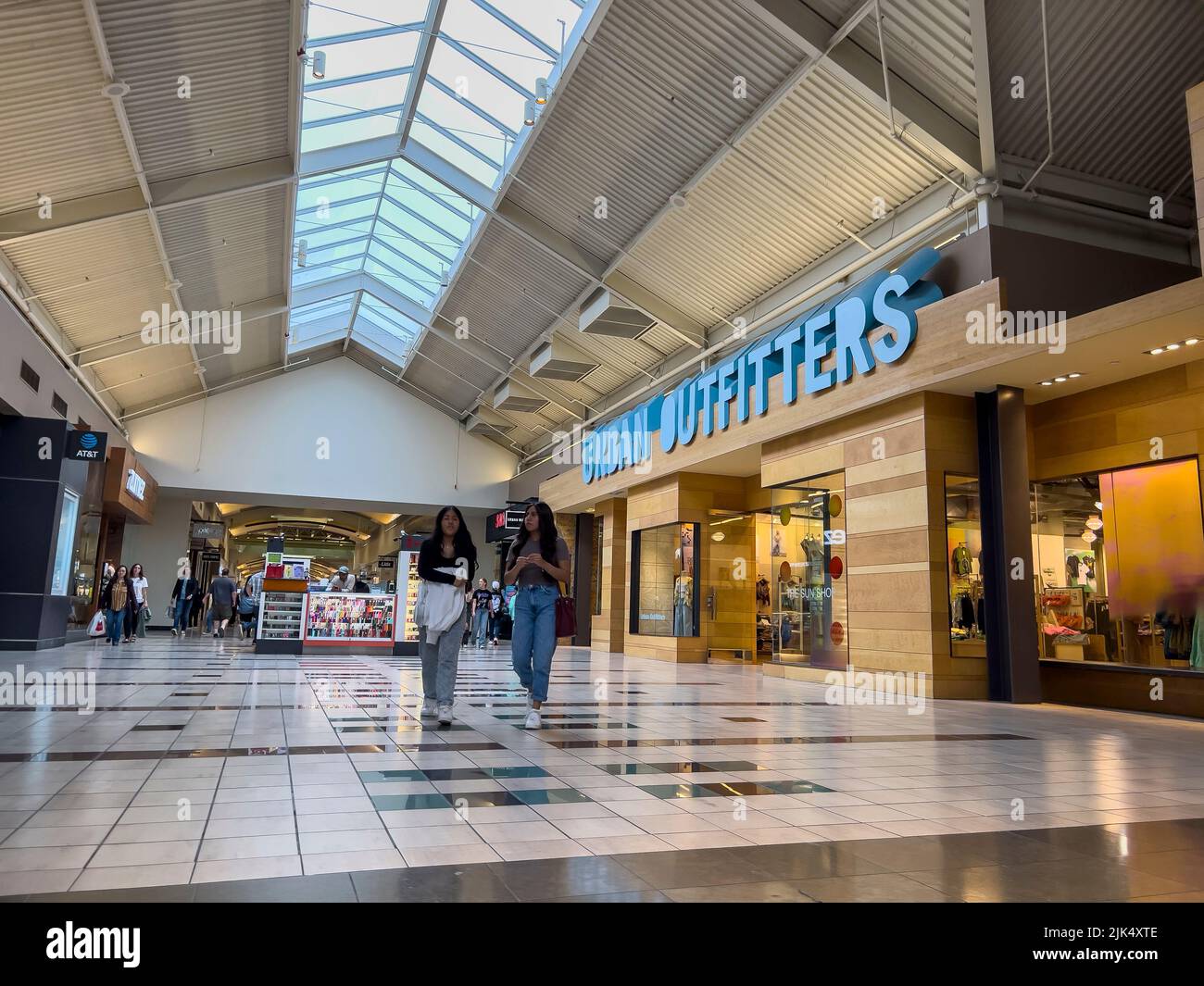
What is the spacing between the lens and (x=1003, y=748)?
17.2ft

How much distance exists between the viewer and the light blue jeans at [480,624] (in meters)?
18.2

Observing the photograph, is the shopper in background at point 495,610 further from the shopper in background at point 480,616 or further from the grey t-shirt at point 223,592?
the grey t-shirt at point 223,592

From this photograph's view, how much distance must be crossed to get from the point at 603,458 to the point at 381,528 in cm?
1884

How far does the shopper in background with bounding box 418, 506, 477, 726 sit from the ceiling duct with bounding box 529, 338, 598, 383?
1293 cm

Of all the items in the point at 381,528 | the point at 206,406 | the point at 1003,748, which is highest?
the point at 206,406

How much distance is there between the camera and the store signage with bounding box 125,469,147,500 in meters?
17.7

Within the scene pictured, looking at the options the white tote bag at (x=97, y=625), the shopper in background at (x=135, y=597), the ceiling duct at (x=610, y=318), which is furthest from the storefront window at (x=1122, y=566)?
the white tote bag at (x=97, y=625)

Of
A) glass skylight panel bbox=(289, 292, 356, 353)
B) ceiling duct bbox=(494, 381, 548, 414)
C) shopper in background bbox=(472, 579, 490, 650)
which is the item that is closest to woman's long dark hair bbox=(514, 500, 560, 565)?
shopper in background bbox=(472, 579, 490, 650)

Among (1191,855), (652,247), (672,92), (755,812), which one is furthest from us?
(652,247)

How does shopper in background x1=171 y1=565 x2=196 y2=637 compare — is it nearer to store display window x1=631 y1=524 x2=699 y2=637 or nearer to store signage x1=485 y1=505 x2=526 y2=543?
store signage x1=485 y1=505 x2=526 y2=543

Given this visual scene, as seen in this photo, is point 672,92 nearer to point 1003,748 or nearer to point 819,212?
point 819,212

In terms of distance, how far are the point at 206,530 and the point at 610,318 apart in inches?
680
